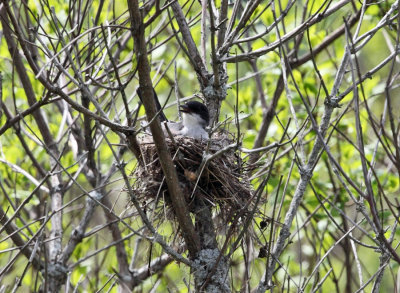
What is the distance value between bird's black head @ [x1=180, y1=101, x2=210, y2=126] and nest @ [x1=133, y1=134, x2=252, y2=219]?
271mm

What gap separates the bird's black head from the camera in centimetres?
416

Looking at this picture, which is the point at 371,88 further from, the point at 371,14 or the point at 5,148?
the point at 5,148

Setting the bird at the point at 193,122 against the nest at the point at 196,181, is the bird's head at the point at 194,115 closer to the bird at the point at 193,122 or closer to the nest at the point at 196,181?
the bird at the point at 193,122

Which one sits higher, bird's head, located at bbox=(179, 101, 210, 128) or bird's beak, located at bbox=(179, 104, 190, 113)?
bird's beak, located at bbox=(179, 104, 190, 113)

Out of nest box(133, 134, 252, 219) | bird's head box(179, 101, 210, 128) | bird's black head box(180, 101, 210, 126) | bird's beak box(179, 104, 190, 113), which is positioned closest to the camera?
nest box(133, 134, 252, 219)

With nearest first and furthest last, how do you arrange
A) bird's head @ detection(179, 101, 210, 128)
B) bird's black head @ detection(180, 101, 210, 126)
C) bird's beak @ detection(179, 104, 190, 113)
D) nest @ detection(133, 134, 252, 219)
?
nest @ detection(133, 134, 252, 219)
bird's black head @ detection(180, 101, 210, 126)
bird's head @ detection(179, 101, 210, 128)
bird's beak @ detection(179, 104, 190, 113)

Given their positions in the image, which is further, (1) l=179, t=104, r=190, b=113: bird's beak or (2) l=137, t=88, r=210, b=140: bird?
(1) l=179, t=104, r=190, b=113: bird's beak

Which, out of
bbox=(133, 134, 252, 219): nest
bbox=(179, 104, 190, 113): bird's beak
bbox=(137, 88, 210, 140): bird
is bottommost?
bbox=(133, 134, 252, 219): nest

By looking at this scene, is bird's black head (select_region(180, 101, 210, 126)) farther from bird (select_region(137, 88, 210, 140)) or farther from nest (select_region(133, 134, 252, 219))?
nest (select_region(133, 134, 252, 219))

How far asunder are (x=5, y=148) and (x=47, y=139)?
1041 mm

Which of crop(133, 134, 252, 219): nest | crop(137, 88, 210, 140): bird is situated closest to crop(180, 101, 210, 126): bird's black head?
crop(137, 88, 210, 140): bird

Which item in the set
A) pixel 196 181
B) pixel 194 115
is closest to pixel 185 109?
pixel 194 115

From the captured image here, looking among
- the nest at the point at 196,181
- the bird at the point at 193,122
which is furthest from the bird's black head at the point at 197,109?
the nest at the point at 196,181

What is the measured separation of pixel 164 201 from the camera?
11.6 feet
